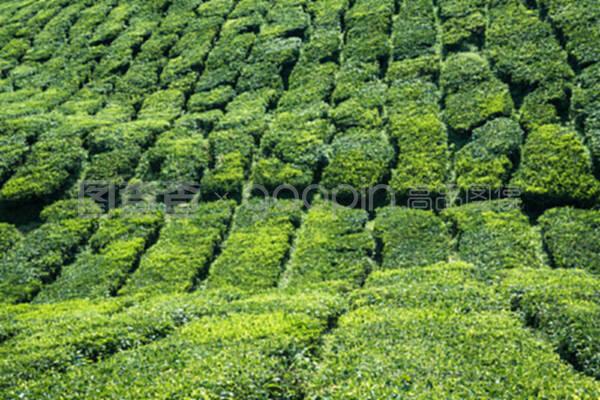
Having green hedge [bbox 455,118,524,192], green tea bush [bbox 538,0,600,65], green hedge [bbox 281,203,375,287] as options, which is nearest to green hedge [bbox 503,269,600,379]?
green hedge [bbox 455,118,524,192]

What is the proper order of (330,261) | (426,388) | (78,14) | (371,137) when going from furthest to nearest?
(78,14) < (371,137) < (330,261) < (426,388)

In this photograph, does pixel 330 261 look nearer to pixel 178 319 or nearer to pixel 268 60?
pixel 178 319

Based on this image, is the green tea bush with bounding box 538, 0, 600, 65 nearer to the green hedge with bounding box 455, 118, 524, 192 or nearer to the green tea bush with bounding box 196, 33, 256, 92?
the green hedge with bounding box 455, 118, 524, 192

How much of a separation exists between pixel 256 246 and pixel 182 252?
2.60 metres

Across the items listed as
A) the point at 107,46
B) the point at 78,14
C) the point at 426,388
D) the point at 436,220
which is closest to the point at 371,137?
the point at 436,220

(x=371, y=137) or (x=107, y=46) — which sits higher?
(x=107, y=46)

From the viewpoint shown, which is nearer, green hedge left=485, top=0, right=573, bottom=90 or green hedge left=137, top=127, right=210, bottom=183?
green hedge left=485, top=0, right=573, bottom=90

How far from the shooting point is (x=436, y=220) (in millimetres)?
18125

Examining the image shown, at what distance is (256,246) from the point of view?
18797 millimetres

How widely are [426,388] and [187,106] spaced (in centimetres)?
2079

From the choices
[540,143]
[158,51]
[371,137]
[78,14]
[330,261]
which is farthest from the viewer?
[78,14]

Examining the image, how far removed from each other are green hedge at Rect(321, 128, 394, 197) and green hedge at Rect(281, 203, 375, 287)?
3.54 ft

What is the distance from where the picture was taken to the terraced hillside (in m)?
11.0

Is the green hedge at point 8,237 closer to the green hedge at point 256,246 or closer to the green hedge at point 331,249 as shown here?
the green hedge at point 256,246
